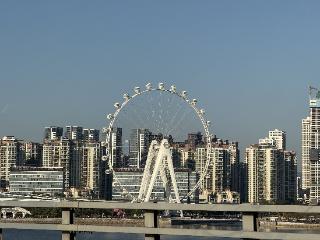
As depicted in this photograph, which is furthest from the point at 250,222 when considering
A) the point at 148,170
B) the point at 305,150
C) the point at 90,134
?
the point at 90,134

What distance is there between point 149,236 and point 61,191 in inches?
1731

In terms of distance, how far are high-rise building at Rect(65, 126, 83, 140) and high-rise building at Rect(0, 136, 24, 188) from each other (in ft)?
22.3

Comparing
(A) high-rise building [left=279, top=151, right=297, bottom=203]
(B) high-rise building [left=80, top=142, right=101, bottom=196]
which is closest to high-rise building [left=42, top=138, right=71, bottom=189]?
(B) high-rise building [left=80, top=142, right=101, bottom=196]

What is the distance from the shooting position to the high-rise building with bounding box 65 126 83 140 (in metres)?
66.1

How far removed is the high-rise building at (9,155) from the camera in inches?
2258

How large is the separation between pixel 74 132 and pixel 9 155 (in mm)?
8620

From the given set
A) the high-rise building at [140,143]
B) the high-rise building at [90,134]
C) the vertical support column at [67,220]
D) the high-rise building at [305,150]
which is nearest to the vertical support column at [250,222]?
the vertical support column at [67,220]

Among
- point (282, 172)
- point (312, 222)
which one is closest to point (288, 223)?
point (312, 222)

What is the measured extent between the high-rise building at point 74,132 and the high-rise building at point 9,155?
6796 millimetres

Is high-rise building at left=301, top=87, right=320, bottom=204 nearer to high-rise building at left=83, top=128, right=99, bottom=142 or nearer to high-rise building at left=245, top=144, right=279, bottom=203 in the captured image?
high-rise building at left=245, top=144, right=279, bottom=203

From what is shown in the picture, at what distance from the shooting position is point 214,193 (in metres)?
55.8

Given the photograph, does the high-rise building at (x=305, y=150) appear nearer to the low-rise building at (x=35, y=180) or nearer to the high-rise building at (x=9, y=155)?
the low-rise building at (x=35, y=180)

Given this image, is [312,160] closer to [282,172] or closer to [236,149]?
[282,172]

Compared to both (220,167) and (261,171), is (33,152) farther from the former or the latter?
(261,171)
